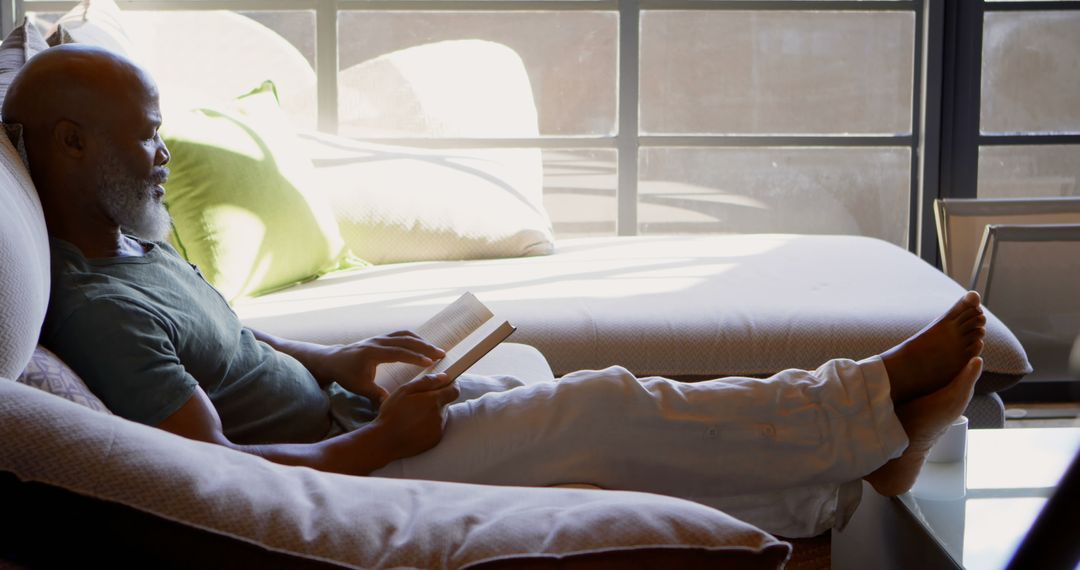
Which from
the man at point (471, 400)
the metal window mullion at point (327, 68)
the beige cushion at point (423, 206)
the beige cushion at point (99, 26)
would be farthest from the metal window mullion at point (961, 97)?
the beige cushion at point (99, 26)

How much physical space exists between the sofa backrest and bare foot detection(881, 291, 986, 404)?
1.13 meters

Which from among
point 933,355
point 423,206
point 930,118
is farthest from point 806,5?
point 933,355

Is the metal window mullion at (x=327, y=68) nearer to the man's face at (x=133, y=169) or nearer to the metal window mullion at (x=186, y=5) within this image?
the metal window mullion at (x=186, y=5)

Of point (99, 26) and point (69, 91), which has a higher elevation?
point (99, 26)

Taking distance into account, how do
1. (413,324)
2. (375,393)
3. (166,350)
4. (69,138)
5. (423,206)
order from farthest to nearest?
(423,206) < (413,324) < (375,393) < (69,138) < (166,350)

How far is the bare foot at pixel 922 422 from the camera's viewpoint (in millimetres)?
1561

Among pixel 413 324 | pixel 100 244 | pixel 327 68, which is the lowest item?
pixel 413 324

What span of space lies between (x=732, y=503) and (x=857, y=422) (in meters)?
0.21

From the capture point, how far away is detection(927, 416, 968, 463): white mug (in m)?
1.75

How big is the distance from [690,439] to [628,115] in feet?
7.52

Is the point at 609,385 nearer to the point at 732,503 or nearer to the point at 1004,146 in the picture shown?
the point at 732,503

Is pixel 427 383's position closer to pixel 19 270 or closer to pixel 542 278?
pixel 19 270

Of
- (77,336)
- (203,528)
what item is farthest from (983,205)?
(203,528)

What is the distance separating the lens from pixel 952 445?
69.4 inches
